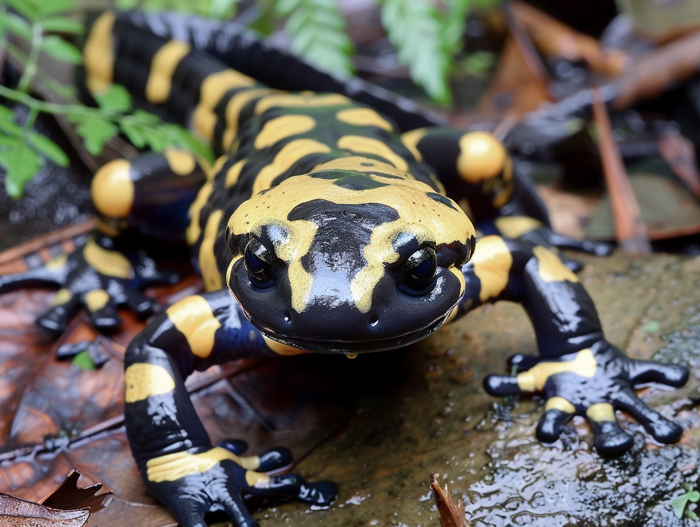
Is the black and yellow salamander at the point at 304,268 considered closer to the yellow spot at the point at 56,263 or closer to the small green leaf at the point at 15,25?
the yellow spot at the point at 56,263

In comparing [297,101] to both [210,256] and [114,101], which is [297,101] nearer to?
[114,101]

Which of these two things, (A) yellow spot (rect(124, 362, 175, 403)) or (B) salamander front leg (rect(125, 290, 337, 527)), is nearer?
(B) salamander front leg (rect(125, 290, 337, 527))

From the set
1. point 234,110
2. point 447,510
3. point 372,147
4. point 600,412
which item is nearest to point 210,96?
point 234,110

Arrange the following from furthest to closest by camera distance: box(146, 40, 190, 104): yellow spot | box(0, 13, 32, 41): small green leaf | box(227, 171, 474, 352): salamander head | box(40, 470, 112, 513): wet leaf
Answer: box(146, 40, 190, 104): yellow spot
box(0, 13, 32, 41): small green leaf
box(40, 470, 112, 513): wet leaf
box(227, 171, 474, 352): salamander head

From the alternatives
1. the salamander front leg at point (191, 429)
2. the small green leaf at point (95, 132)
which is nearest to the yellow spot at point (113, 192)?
the small green leaf at point (95, 132)

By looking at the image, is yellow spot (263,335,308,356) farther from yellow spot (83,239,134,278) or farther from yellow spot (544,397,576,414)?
yellow spot (83,239,134,278)

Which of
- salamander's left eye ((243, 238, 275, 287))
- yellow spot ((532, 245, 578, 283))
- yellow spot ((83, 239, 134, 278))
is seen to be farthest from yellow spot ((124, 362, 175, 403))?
yellow spot ((532, 245, 578, 283))

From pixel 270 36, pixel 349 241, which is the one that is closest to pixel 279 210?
pixel 349 241

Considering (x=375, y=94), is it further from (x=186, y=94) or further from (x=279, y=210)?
(x=279, y=210)
